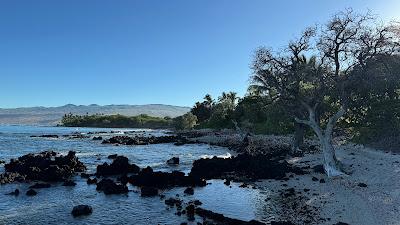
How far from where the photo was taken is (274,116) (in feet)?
198

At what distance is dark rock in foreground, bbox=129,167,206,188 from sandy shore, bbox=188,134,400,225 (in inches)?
219

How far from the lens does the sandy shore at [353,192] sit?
2208 centimetres

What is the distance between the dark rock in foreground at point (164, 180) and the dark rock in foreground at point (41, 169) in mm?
7851

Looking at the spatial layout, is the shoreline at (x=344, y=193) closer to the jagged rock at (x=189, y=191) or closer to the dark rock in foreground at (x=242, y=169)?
the dark rock in foreground at (x=242, y=169)

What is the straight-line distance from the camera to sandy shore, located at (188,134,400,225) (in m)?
22.1

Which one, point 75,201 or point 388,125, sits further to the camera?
point 388,125

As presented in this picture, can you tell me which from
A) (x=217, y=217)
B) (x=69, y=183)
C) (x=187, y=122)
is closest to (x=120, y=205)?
(x=217, y=217)

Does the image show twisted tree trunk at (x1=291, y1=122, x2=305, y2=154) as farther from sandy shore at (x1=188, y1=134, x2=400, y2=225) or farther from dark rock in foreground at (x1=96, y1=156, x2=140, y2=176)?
A: dark rock in foreground at (x1=96, y1=156, x2=140, y2=176)

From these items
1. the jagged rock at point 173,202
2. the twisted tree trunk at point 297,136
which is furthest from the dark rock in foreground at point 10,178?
the twisted tree trunk at point 297,136

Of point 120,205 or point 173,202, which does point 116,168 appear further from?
point 173,202

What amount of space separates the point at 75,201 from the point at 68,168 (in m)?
14.3

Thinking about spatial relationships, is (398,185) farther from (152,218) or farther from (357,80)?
(152,218)

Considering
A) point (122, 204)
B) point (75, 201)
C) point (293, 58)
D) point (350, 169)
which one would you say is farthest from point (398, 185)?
point (75, 201)

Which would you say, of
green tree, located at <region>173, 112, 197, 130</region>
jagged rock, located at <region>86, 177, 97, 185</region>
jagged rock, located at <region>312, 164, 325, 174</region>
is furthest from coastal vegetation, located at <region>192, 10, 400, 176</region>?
green tree, located at <region>173, 112, 197, 130</region>
